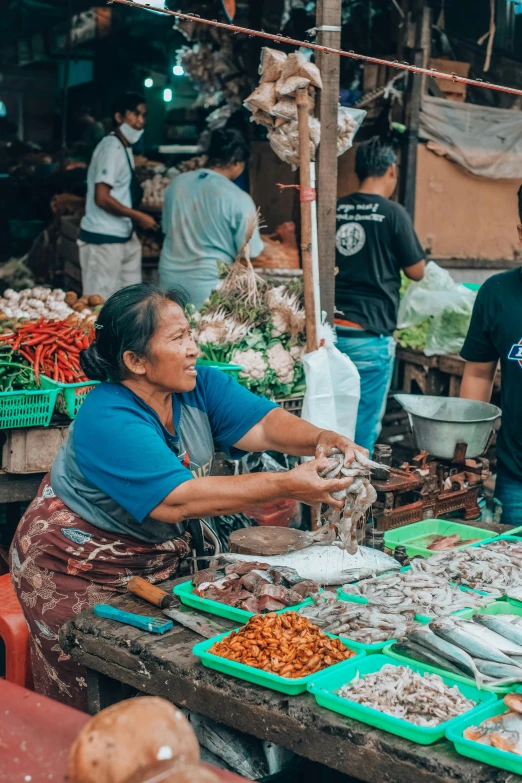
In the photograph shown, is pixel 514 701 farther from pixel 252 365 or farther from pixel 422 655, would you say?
pixel 252 365

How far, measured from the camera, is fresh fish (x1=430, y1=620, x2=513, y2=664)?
253cm

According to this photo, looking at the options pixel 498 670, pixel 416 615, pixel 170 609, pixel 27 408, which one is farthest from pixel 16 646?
pixel 498 670

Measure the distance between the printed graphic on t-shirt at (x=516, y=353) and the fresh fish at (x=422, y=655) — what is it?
6.60 ft

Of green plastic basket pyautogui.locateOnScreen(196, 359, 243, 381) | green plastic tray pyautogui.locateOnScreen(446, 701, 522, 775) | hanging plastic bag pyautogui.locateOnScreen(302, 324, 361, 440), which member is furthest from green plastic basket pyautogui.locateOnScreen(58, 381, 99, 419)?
green plastic tray pyautogui.locateOnScreen(446, 701, 522, 775)

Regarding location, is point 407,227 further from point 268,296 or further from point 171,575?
point 171,575

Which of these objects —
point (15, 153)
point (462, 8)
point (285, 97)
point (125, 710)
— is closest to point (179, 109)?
point (15, 153)

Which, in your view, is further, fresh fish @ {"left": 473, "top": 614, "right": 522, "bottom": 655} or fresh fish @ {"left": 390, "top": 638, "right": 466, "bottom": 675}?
fresh fish @ {"left": 473, "top": 614, "right": 522, "bottom": 655}

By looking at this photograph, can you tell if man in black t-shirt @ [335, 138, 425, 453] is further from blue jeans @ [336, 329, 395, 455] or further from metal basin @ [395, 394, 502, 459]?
metal basin @ [395, 394, 502, 459]

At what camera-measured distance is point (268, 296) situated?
585 cm

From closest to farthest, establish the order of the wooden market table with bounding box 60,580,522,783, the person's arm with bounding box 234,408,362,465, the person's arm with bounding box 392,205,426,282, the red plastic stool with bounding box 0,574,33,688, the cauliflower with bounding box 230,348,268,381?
the wooden market table with bounding box 60,580,522,783 → the person's arm with bounding box 234,408,362,465 → the red plastic stool with bounding box 0,574,33,688 → the cauliflower with bounding box 230,348,268,381 → the person's arm with bounding box 392,205,426,282

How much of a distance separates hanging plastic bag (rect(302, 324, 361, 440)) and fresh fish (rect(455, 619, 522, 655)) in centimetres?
241

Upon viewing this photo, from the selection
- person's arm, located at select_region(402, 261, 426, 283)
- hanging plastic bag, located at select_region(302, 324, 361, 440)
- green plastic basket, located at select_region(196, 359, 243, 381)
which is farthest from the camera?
person's arm, located at select_region(402, 261, 426, 283)

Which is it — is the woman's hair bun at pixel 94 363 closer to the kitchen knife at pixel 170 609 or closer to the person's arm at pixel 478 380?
the kitchen knife at pixel 170 609

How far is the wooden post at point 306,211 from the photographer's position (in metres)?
4.90
